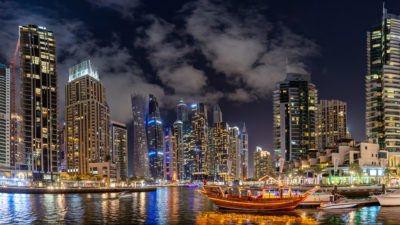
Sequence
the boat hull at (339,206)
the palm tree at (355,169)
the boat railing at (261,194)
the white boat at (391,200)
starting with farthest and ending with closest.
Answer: the palm tree at (355,169) < the white boat at (391,200) < the boat hull at (339,206) < the boat railing at (261,194)

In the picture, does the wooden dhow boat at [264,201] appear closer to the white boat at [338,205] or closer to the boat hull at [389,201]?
the white boat at [338,205]

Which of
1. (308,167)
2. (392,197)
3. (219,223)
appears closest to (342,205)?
(392,197)

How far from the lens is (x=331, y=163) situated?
145 metres

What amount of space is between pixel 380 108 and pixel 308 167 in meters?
47.5

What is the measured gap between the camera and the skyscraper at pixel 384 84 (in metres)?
173

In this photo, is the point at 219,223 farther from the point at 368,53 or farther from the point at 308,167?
the point at 368,53

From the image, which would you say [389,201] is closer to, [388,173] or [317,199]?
[317,199]

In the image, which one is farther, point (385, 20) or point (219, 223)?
point (385, 20)

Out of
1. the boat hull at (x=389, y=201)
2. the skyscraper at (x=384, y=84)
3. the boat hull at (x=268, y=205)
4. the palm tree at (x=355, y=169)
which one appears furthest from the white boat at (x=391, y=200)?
the skyscraper at (x=384, y=84)

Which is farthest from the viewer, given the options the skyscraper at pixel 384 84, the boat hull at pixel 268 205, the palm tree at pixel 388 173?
the skyscraper at pixel 384 84

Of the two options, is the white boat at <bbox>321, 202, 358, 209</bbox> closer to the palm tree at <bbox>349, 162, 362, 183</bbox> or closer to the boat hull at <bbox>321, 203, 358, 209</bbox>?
the boat hull at <bbox>321, 203, 358, 209</bbox>

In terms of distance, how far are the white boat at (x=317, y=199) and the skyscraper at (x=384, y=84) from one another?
120 metres

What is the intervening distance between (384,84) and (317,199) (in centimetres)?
13082

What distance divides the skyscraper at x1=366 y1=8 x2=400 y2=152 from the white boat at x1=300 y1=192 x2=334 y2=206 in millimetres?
119638
